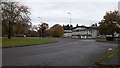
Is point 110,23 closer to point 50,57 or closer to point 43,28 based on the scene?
point 50,57

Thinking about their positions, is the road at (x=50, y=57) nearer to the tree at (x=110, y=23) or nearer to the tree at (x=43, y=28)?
the tree at (x=110, y=23)

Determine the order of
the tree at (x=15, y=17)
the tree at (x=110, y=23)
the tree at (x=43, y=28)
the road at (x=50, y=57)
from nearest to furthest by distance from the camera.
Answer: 1. the road at (x=50, y=57)
2. the tree at (x=15, y=17)
3. the tree at (x=110, y=23)
4. the tree at (x=43, y=28)

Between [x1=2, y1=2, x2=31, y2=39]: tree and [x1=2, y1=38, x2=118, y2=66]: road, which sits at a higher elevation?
[x1=2, y1=2, x2=31, y2=39]: tree

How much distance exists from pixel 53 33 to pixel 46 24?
81.3 ft

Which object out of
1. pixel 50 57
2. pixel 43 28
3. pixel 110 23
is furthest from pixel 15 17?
pixel 43 28

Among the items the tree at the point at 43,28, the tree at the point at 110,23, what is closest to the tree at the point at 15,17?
the tree at the point at 110,23

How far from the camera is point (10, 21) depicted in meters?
56.4

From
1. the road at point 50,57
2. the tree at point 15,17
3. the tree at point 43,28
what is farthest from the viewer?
the tree at point 43,28

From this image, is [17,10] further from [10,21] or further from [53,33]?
[53,33]

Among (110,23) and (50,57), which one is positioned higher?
(110,23)

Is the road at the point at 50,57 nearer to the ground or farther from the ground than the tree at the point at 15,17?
nearer to the ground

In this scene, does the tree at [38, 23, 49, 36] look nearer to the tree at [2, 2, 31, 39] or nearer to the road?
the tree at [2, 2, 31, 39]

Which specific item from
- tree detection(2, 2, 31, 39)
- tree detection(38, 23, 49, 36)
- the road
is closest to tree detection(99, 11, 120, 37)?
tree detection(2, 2, 31, 39)

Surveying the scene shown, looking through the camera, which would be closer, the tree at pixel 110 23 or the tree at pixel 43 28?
the tree at pixel 110 23
